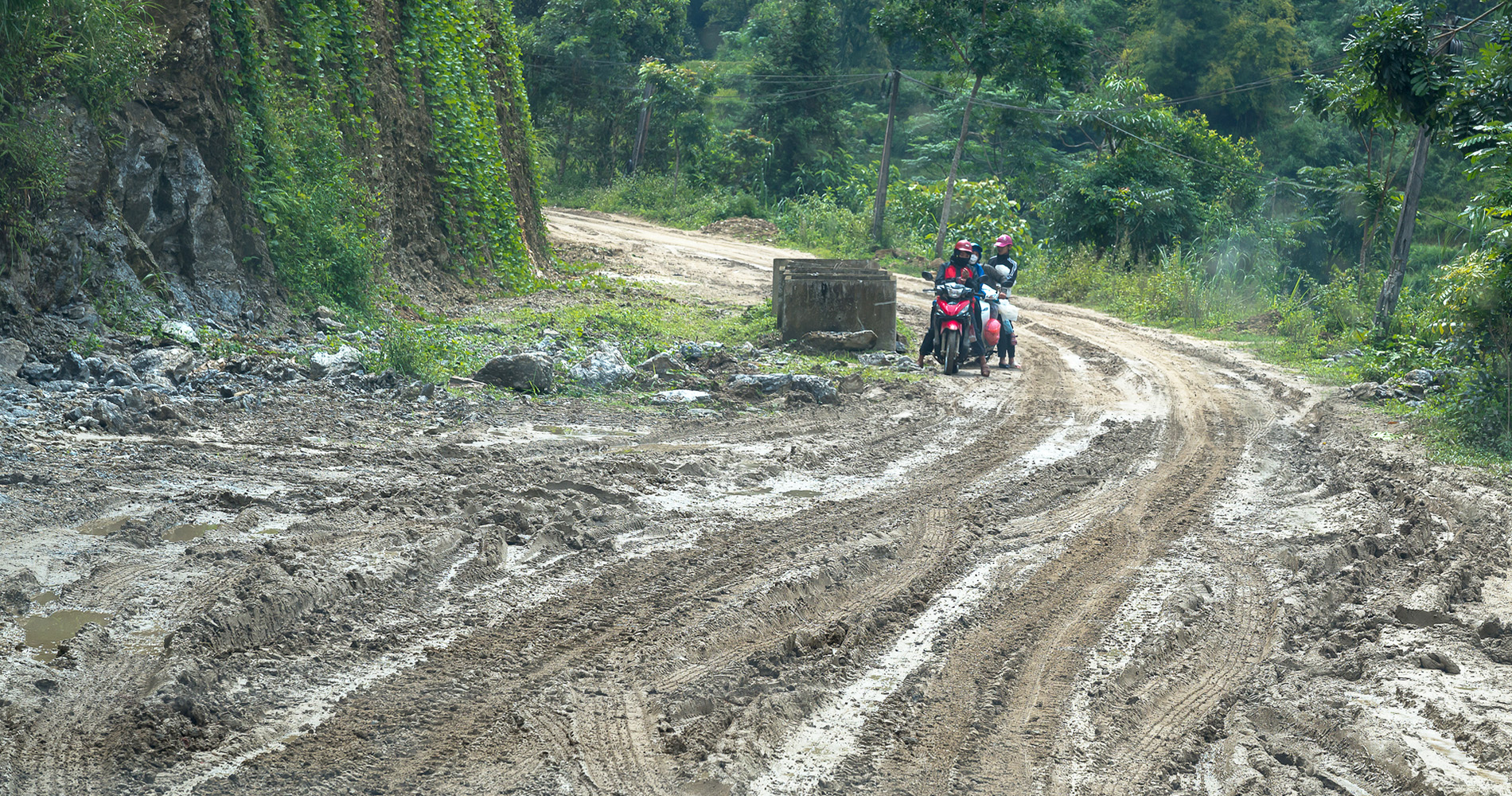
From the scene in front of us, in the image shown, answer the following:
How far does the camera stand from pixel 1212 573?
19.4 ft

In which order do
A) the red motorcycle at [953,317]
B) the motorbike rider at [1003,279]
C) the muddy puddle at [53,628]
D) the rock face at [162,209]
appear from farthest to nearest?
the motorbike rider at [1003,279] → the red motorcycle at [953,317] → the rock face at [162,209] → the muddy puddle at [53,628]

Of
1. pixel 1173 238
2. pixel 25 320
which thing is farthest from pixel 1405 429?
pixel 1173 238

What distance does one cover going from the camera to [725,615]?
5004 millimetres

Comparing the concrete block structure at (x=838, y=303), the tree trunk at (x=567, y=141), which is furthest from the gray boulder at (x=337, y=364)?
the tree trunk at (x=567, y=141)

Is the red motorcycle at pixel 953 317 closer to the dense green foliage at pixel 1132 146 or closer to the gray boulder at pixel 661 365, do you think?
the gray boulder at pixel 661 365

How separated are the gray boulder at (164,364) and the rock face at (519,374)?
249 cm

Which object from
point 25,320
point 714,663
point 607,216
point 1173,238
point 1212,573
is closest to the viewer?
point 714,663

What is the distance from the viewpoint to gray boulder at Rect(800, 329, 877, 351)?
13609mm

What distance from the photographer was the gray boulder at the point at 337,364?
31.6 feet

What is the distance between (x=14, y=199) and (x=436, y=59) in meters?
8.81

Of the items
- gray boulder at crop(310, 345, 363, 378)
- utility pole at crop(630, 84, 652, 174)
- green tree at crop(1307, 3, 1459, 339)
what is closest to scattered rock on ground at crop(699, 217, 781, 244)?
utility pole at crop(630, 84, 652, 174)

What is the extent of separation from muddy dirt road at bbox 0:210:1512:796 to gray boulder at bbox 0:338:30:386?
4.81ft

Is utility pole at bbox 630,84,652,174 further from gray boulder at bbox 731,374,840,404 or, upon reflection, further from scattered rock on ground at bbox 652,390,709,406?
scattered rock on ground at bbox 652,390,709,406

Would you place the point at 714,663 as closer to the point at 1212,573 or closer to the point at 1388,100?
the point at 1212,573
